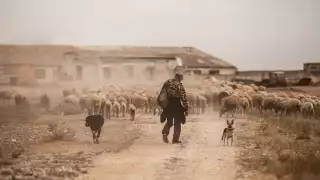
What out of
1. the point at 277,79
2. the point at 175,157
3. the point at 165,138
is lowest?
the point at 175,157

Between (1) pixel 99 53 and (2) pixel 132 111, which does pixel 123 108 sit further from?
(1) pixel 99 53

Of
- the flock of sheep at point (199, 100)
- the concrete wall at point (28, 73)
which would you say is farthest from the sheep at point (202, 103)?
the concrete wall at point (28, 73)

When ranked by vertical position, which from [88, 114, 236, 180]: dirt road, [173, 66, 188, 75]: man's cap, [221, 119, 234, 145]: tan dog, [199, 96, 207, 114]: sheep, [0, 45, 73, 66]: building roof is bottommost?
[88, 114, 236, 180]: dirt road

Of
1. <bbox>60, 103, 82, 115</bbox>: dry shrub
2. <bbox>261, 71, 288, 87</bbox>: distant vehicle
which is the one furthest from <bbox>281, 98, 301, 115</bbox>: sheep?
<bbox>60, 103, 82, 115</bbox>: dry shrub

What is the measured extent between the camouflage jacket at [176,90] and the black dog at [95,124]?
0.55 metres

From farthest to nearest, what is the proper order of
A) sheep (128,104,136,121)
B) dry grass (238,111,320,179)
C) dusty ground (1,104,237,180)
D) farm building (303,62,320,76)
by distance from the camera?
1. farm building (303,62,320,76)
2. sheep (128,104,136,121)
3. dry grass (238,111,320,179)
4. dusty ground (1,104,237,180)

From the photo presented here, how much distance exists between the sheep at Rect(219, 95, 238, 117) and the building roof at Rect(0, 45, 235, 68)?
0.87 feet

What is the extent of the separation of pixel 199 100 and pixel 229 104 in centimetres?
28

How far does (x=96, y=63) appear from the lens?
3367 mm

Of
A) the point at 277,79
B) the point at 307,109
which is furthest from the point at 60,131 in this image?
the point at 307,109

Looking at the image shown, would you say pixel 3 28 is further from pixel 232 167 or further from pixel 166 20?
pixel 232 167

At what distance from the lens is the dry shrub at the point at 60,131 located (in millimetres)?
3256

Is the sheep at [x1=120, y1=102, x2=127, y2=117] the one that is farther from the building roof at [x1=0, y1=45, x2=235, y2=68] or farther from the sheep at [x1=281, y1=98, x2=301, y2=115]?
the sheep at [x1=281, y1=98, x2=301, y2=115]

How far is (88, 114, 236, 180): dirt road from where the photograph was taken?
10.3ft
